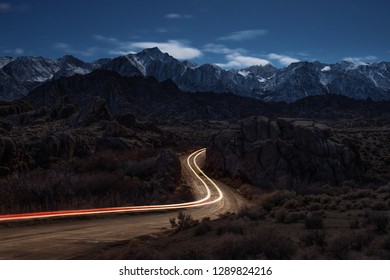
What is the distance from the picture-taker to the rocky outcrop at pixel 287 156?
148 ft

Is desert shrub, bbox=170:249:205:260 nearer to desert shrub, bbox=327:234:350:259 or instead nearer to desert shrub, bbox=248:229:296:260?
desert shrub, bbox=248:229:296:260

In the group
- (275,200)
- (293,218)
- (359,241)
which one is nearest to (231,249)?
(359,241)

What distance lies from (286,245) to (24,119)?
108855 mm

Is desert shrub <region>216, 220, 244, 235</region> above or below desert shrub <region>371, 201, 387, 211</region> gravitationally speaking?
above

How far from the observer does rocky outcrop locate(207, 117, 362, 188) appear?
4519 cm

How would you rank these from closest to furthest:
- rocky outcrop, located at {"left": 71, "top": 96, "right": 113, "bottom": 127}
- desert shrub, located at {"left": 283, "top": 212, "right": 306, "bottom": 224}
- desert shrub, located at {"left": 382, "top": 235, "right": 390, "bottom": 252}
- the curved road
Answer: desert shrub, located at {"left": 382, "top": 235, "right": 390, "bottom": 252}
the curved road
desert shrub, located at {"left": 283, "top": 212, "right": 306, "bottom": 224}
rocky outcrop, located at {"left": 71, "top": 96, "right": 113, "bottom": 127}

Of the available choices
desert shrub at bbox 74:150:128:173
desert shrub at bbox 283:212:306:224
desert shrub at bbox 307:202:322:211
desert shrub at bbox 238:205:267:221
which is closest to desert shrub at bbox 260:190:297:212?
desert shrub at bbox 307:202:322:211

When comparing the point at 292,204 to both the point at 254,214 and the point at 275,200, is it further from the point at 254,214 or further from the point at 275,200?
the point at 254,214

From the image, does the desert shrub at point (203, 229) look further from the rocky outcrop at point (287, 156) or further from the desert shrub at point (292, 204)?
the rocky outcrop at point (287, 156)

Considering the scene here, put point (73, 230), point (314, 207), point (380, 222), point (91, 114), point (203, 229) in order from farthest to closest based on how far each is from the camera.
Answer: point (91, 114) < point (314, 207) < point (73, 230) < point (203, 229) < point (380, 222)

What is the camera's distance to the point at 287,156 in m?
46.4

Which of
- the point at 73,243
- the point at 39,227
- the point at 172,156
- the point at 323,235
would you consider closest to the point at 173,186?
the point at 172,156

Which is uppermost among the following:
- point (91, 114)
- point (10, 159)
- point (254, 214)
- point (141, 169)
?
point (91, 114)

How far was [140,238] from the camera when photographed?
50.6ft
